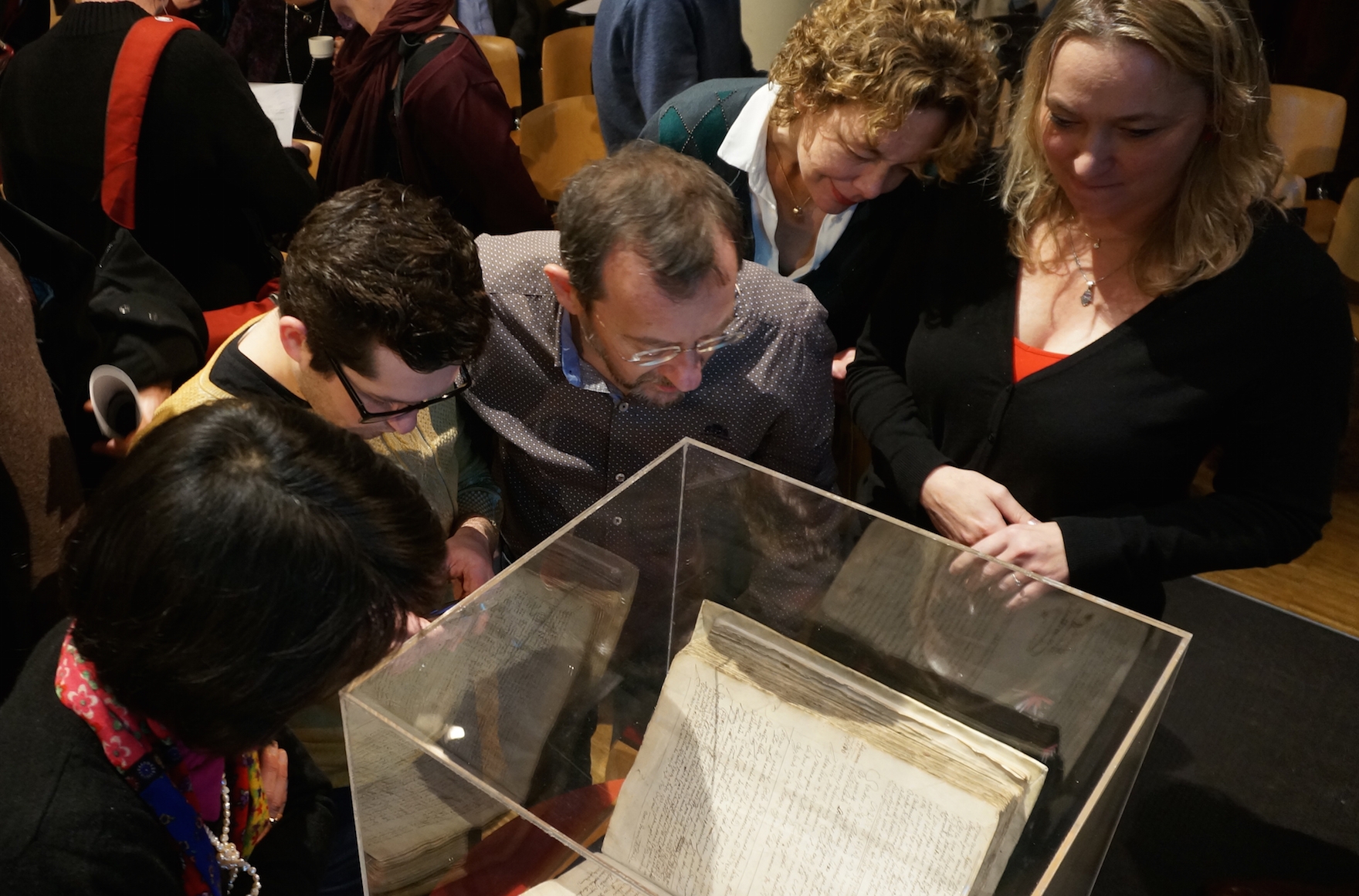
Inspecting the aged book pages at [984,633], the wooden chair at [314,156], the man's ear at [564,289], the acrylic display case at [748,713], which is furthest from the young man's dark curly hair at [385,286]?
the wooden chair at [314,156]

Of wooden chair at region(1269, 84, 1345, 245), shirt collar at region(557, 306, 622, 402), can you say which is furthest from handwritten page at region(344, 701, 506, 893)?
wooden chair at region(1269, 84, 1345, 245)

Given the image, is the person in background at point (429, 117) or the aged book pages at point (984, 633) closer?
the aged book pages at point (984, 633)

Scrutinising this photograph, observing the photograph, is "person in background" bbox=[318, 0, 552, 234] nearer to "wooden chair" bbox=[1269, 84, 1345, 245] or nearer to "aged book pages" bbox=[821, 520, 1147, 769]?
"aged book pages" bbox=[821, 520, 1147, 769]

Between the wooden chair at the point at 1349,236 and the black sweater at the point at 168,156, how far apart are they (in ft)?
9.53

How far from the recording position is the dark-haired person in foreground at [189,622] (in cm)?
76

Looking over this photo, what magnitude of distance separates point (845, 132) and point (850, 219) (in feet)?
0.59

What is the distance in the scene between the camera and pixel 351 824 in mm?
1298

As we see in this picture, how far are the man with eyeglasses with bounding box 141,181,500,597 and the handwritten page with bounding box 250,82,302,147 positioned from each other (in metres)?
1.58

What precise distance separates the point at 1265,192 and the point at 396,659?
1186 millimetres

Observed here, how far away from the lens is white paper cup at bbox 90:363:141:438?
1391 millimetres

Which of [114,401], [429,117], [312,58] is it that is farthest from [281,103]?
[114,401]

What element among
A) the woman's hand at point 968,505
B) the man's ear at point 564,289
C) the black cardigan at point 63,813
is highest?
the man's ear at point 564,289

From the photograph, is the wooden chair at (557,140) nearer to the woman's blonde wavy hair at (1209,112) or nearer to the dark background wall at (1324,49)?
the woman's blonde wavy hair at (1209,112)

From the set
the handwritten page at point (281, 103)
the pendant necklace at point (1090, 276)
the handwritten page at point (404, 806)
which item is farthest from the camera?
the handwritten page at point (281, 103)
